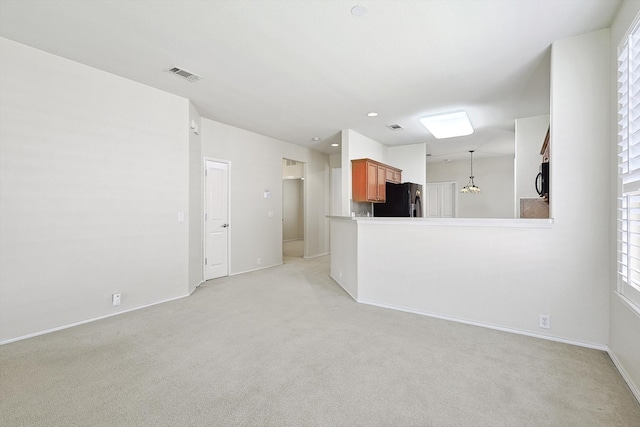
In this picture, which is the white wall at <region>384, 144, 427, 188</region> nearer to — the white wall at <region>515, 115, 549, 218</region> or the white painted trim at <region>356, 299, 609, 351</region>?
the white wall at <region>515, 115, 549, 218</region>

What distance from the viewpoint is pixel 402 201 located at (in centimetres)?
628

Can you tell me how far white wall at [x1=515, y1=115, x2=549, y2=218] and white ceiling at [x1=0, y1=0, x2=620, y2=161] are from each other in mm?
339

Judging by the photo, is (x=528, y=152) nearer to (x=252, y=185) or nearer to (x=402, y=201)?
(x=402, y=201)

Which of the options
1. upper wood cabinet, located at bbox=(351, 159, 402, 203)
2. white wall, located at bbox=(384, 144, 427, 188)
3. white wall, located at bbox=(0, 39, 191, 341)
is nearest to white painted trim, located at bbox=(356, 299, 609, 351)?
upper wood cabinet, located at bbox=(351, 159, 402, 203)

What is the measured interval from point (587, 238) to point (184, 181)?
14.7 feet

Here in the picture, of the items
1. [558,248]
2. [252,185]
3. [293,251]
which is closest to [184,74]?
[252,185]

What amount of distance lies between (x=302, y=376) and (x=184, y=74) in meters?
3.26

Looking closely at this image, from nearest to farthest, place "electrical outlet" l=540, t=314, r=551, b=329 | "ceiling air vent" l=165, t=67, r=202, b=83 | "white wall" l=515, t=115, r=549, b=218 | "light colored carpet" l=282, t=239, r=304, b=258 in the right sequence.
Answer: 1. "electrical outlet" l=540, t=314, r=551, b=329
2. "ceiling air vent" l=165, t=67, r=202, b=83
3. "white wall" l=515, t=115, r=549, b=218
4. "light colored carpet" l=282, t=239, r=304, b=258

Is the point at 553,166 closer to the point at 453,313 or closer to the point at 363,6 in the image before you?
the point at 453,313

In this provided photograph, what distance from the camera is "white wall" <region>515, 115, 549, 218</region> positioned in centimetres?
459

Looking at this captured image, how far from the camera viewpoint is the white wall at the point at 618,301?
200cm

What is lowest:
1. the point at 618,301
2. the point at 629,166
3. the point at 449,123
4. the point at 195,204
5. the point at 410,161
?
the point at 618,301

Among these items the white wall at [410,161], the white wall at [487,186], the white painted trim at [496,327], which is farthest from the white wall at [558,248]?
the white wall at [487,186]

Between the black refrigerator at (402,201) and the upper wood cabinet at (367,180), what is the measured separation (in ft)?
1.06
